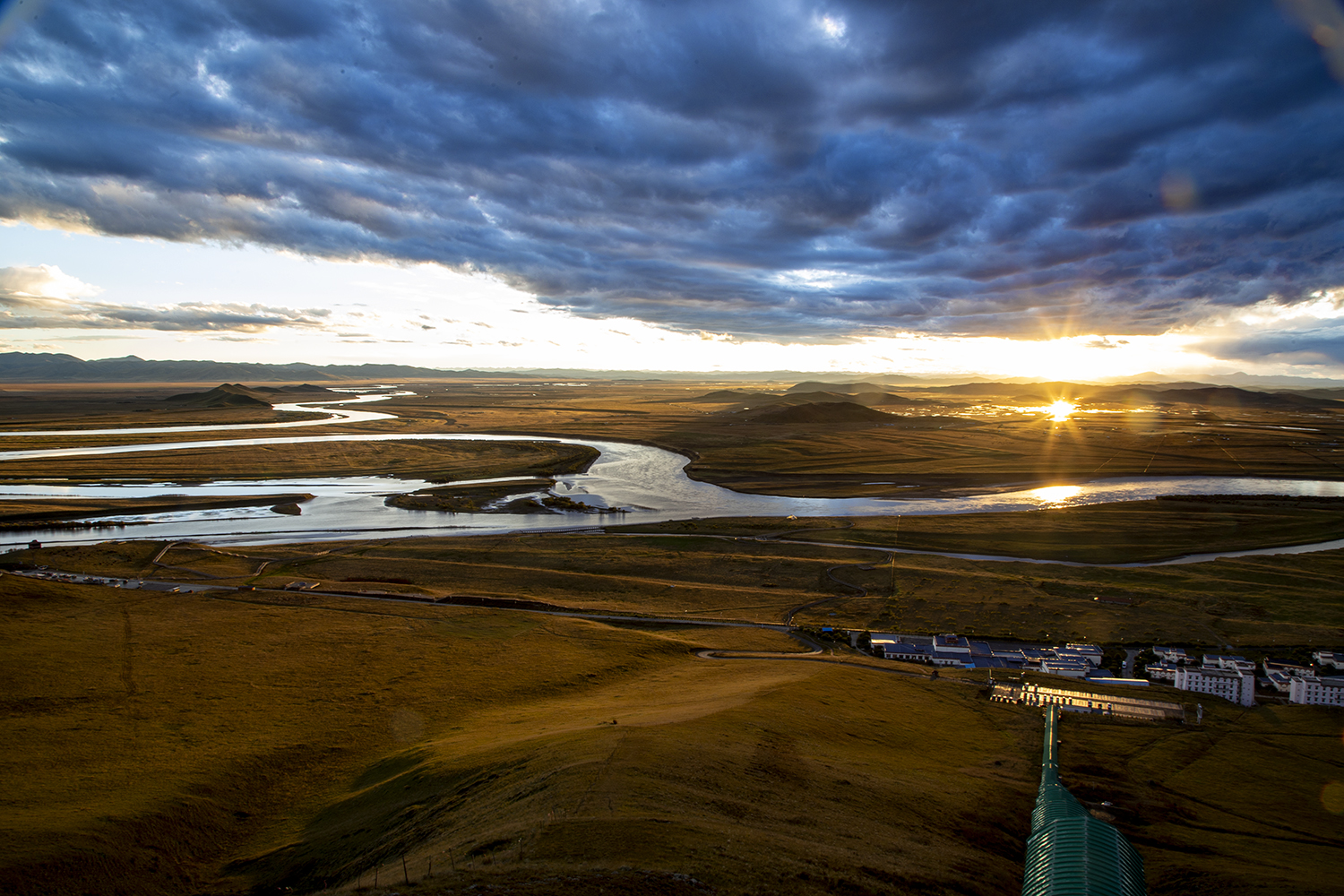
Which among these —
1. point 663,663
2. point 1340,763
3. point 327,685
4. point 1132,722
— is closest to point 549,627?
point 663,663

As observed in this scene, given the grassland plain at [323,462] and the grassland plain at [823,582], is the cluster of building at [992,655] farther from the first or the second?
the grassland plain at [323,462]

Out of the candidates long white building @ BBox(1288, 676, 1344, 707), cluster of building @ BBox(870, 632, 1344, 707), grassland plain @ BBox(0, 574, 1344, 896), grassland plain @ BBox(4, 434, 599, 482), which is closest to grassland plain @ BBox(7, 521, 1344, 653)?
cluster of building @ BBox(870, 632, 1344, 707)

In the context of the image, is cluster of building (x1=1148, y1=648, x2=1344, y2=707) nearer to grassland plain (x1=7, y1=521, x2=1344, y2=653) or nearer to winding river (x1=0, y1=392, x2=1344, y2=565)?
grassland plain (x1=7, y1=521, x2=1344, y2=653)

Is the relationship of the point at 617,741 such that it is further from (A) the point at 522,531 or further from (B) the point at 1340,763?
(A) the point at 522,531

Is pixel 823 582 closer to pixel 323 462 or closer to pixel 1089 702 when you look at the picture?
pixel 1089 702

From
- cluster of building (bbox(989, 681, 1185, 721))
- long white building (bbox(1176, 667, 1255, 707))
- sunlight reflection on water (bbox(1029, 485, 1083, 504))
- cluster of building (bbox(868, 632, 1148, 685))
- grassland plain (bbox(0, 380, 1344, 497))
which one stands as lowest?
cluster of building (bbox(868, 632, 1148, 685))

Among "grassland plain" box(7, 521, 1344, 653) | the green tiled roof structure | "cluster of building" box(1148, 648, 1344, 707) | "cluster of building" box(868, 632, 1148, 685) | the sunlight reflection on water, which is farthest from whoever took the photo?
the sunlight reflection on water
